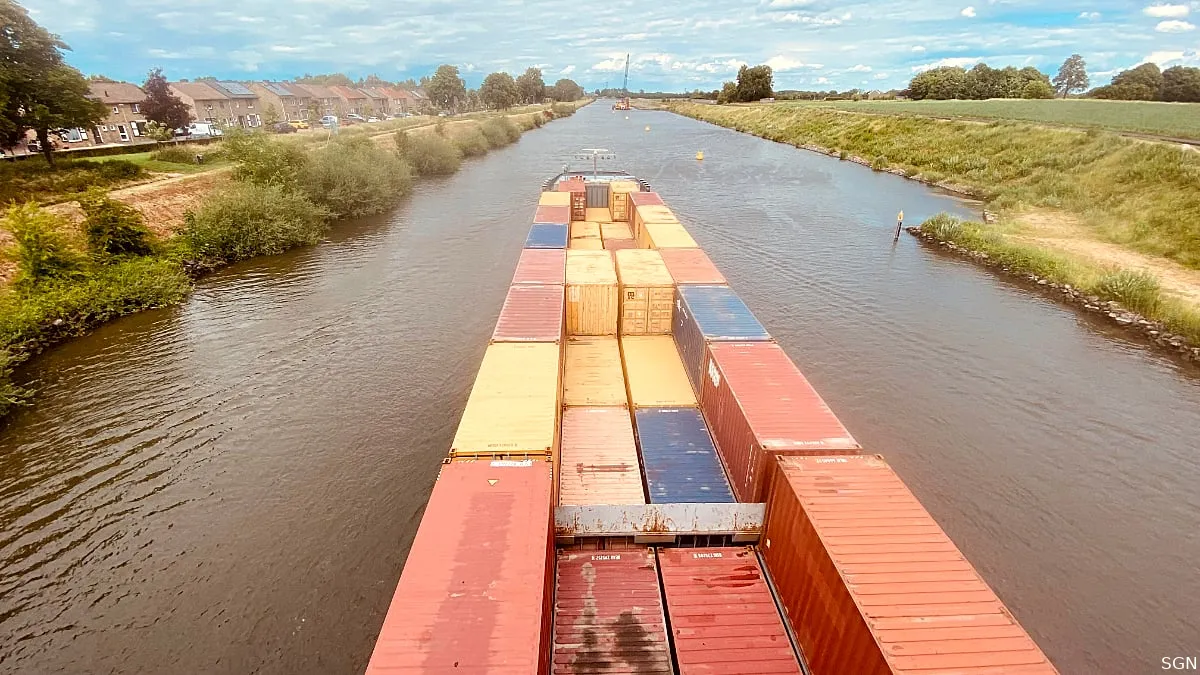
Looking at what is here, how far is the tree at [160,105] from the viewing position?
206ft

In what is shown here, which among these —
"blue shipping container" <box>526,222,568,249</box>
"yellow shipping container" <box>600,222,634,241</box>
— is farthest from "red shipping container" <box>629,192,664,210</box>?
"blue shipping container" <box>526,222,568,249</box>

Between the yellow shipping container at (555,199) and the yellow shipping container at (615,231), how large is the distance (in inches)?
134

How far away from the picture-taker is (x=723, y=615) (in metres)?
11.7

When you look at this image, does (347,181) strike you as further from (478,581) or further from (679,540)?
(478,581)

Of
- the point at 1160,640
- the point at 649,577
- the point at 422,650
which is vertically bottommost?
the point at 1160,640

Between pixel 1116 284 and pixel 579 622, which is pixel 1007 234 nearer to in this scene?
pixel 1116 284

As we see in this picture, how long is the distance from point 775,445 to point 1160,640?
38.1ft

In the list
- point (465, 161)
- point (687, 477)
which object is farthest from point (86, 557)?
point (465, 161)

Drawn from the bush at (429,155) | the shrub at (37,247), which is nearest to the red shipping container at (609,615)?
the shrub at (37,247)

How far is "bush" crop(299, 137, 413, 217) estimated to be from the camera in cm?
4841

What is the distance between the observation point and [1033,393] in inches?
930

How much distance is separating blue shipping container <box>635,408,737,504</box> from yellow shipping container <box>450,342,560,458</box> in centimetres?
341

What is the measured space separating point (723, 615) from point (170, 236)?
1773 inches

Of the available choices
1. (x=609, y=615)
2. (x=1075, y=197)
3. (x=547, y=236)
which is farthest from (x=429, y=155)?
(x=1075, y=197)
